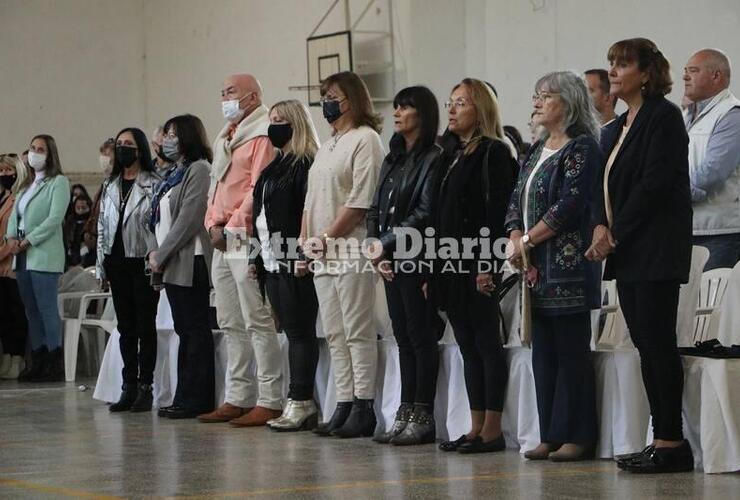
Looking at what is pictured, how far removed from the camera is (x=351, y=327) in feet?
19.7

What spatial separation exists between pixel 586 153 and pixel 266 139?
2086 millimetres

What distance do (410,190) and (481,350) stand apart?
724 millimetres

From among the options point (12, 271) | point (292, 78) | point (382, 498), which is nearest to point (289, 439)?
point (382, 498)

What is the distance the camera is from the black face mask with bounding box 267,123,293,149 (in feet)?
21.1

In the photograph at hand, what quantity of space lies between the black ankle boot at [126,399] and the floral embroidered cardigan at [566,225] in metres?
2.99

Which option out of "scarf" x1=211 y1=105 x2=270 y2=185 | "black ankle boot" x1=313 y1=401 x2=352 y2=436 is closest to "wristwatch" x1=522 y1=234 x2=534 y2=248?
"black ankle boot" x1=313 y1=401 x2=352 y2=436

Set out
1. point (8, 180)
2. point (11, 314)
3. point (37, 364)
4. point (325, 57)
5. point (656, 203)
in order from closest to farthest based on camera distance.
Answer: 1. point (656, 203)
2. point (37, 364)
3. point (11, 314)
4. point (8, 180)
5. point (325, 57)

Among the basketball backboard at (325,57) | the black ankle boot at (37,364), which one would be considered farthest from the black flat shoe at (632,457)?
the basketball backboard at (325,57)

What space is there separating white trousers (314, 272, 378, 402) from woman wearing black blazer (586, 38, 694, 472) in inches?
58.0

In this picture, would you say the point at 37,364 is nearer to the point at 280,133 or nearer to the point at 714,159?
the point at 280,133

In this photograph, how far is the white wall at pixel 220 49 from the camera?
31.4 feet

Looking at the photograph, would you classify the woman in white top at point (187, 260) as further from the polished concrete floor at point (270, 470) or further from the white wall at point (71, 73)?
the white wall at point (71, 73)

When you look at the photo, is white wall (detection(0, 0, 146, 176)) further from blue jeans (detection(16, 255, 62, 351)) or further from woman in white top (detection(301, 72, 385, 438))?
woman in white top (detection(301, 72, 385, 438))

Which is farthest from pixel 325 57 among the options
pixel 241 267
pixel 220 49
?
pixel 241 267
